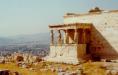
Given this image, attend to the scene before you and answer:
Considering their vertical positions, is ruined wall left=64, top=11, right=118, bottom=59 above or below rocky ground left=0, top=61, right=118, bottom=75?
above

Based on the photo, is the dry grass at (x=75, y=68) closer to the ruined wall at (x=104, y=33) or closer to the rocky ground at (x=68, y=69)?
the rocky ground at (x=68, y=69)

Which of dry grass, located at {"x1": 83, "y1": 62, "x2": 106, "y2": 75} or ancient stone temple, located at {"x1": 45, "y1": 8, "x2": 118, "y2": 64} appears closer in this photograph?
dry grass, located at {"x1": 83, "y1": 62, "x2": 106, "y2": 75}

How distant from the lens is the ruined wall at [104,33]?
38594 mm

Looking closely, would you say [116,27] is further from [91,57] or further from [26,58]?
[26,58]

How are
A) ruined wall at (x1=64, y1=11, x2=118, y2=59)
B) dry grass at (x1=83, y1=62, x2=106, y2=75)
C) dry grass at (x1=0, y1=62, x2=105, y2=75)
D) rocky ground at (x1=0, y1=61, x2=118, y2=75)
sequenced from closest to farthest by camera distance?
1. rocky ground at (x1=0, y1=61, x2=118, y2=75)
2. dry grass at (x1=83, y1=62, x2=106, y2=75)
3. dry grass at (x1=0, y1=62, x2=105, y2=75)
4. ruined wall at (x1=64, y1=11, x2=118, y2=59)

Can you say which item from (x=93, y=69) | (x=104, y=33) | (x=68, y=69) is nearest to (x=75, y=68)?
(x=68, y=69)

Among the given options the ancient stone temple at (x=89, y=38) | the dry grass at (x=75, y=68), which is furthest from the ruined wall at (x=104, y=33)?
the dry grass at (x=75, y=68)

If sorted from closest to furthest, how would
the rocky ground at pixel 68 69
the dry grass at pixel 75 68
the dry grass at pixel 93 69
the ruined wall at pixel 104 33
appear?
the rocky ground at pixel 68 69, the dry grass at pixel 93 69, the dry grass at pixel 75 68, the ruined wall at pixel 104 33

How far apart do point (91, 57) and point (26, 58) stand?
791 centimetres

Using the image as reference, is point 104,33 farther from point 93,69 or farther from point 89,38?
point 93,69

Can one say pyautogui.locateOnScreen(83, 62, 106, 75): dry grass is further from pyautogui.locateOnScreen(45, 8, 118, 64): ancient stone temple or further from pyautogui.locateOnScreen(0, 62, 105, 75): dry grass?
pyautogui.locateOnScreen(45, 8, 118, 64): ancient stone temple

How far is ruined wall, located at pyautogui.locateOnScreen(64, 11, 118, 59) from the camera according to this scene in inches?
1519

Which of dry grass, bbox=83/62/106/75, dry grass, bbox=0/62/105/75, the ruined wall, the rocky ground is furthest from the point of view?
the ruined wall

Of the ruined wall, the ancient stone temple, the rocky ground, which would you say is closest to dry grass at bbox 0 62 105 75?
the rocky ground
